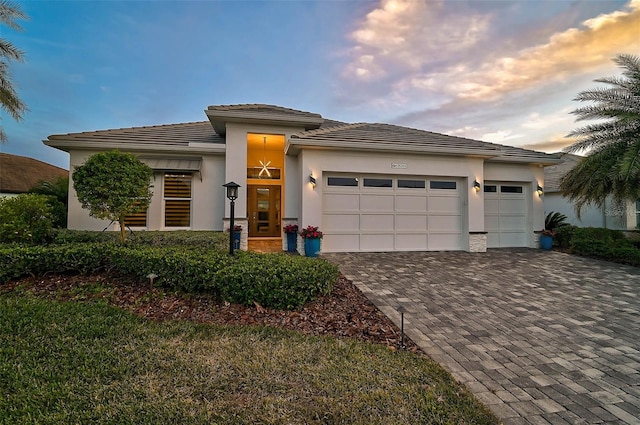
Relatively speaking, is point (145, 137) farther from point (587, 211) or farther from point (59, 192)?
point (587, 211)

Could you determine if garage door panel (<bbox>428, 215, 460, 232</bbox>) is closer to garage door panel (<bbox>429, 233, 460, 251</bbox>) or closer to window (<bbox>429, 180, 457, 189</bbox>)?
garage door panel (<bbox>429, 233, 460, 251</bbox>)

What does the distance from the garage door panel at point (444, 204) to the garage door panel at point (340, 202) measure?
116 inches

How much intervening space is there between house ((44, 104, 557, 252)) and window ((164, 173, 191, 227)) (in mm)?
35

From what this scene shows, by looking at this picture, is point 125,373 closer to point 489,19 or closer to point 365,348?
point 365,348

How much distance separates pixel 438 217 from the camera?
10.6m

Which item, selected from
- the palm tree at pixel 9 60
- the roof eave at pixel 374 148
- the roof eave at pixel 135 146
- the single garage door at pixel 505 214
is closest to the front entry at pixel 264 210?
the roof eave at pixel 135 146

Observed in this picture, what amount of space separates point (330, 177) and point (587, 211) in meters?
14.3

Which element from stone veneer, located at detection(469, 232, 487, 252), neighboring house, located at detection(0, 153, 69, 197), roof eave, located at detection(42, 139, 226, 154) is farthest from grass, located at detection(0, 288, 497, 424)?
neighboring house, located at detection(0, 153, 69, 197)

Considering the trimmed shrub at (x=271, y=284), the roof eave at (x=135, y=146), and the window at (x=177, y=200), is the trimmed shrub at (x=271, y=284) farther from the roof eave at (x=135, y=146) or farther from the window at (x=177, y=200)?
the roof eave at (x=135, y=146)

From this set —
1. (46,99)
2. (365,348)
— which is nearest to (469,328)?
(365,348)

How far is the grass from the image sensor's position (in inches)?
89.7

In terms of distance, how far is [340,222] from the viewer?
9945mm

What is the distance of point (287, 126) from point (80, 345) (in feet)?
28.8

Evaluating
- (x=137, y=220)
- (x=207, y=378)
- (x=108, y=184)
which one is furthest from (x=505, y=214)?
(x=137, y=220)
